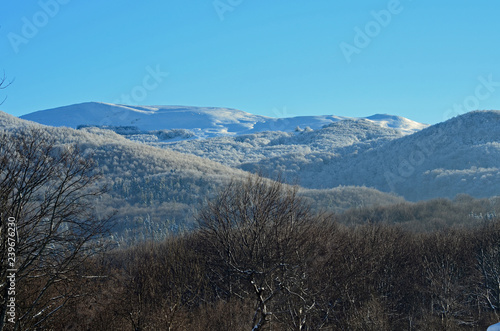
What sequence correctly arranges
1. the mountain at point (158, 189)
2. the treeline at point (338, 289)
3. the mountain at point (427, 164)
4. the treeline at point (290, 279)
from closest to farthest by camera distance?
the treeline at point (290, 279) → the treeline at point (338, 289) → the mountain at point (158, 189) → the mountain at point (427, 164)

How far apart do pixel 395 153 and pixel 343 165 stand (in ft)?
68.9

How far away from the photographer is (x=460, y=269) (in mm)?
42781

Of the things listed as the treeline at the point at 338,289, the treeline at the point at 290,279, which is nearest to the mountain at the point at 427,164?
the treeline at the point at 338,289

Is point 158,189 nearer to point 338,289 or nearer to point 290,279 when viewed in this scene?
point 338,289

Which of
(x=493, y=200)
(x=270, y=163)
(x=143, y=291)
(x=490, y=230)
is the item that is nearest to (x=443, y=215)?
(x=493, y=200)

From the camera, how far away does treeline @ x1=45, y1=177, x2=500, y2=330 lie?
24797 millimetres

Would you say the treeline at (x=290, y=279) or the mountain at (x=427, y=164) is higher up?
the mountain at (x=427, y=164)

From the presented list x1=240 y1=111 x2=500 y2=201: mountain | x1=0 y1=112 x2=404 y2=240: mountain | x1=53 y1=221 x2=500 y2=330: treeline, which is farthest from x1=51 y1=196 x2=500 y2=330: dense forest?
x1=240 y1=111 x2=500 y2=201: mountain

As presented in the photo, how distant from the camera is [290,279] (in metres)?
21.2

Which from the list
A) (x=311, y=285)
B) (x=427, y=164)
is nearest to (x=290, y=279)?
(x=311, y=285)

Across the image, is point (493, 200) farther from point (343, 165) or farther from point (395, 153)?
point (343, 165)

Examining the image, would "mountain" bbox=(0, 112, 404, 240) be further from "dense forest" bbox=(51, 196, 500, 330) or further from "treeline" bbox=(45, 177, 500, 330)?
"dense forest" bbox=(51, 196, 500, 330)

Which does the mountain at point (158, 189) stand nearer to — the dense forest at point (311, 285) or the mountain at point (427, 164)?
the mountain at point (427, 164)

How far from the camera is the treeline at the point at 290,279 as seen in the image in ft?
81.4
